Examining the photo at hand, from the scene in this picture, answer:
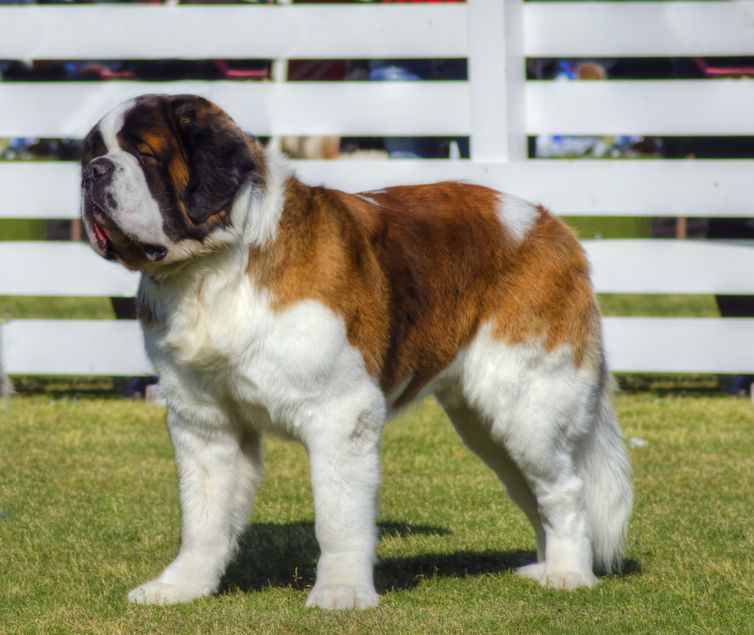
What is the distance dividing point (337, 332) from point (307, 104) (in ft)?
15.4

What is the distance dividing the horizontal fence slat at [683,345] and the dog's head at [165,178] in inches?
193

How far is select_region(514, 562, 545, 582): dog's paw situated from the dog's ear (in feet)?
5.81

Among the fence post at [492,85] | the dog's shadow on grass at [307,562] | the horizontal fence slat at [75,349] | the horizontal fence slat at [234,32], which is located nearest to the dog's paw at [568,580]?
the dog's shadow on grass at [307,562]

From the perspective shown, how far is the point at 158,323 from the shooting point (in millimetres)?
4176

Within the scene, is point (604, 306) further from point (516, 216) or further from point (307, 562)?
point (516, 216)

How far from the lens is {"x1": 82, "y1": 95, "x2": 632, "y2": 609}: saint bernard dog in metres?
3.99

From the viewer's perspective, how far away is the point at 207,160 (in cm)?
397

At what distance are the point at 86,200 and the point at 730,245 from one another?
5.57 metres

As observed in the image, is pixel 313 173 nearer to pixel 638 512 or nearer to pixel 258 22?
pixel 258 22

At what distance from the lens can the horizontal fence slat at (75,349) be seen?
8.62 metres

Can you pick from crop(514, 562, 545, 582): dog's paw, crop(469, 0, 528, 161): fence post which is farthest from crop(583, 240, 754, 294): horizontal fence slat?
crop(514, 562, 545, 582): dog's paw

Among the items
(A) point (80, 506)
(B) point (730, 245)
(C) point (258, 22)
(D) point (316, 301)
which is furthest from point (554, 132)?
(D) point (316, 301)

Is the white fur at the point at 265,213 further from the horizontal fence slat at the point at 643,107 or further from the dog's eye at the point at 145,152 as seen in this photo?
the horizontal fence slat at the point at 643,107

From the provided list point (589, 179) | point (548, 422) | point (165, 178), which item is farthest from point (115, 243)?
Answer: point (589, 179)
